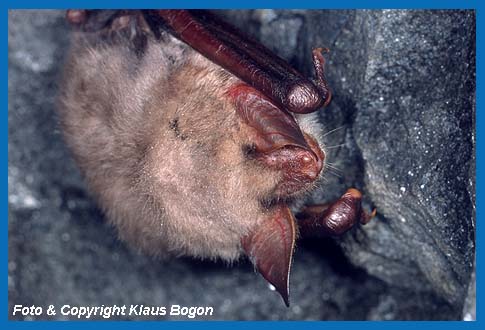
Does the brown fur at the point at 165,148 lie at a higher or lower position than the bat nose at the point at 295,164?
lower

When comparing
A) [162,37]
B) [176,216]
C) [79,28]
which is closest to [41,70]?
[79,28]

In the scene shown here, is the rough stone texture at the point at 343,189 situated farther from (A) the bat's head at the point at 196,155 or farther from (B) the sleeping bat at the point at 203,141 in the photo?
(A) the bat's head at the point at 196,155

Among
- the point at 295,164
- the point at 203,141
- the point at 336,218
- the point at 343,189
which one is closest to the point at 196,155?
the point at 203,141

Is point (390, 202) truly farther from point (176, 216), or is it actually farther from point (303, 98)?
point (176, 216)

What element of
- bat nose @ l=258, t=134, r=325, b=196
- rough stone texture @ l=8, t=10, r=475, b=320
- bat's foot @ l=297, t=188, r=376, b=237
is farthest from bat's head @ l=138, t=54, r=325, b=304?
rough stone texture @ l=8, t=10, r=475, b=320

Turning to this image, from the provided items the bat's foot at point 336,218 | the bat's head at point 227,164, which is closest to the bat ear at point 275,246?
the bat's head at point 227,164

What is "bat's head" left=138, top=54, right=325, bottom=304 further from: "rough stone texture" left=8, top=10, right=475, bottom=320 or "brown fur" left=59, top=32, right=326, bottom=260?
"rough stone texture" left=8, top=10, right=475, bottom=320
